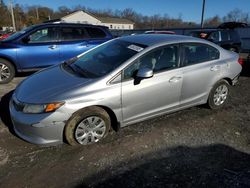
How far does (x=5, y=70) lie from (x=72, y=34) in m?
2.20

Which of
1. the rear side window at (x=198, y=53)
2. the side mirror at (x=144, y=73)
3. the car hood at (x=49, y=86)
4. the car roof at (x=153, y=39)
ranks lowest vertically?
the car hood at (x=49, y=86)

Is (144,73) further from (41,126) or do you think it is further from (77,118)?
(41,126)

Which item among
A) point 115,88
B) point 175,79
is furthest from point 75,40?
point 115,88

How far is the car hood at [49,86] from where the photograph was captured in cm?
344

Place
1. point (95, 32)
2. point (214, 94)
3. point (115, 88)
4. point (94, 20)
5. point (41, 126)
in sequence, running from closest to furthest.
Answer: point (41, 126)
point (115, 88)
point (214, 94)
point (95, 32)
point (94, 20)

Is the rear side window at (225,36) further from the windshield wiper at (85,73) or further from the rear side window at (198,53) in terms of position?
the windshield wiper at (85,73)

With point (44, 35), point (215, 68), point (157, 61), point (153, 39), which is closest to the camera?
point (157, 61)

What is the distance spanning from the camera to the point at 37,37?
7234 mm

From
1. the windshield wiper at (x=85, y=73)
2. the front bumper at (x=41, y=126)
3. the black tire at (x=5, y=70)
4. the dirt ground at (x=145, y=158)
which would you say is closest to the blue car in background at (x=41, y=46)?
the black tire at (x=5, y=70)

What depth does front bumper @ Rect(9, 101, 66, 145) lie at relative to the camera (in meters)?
3.35

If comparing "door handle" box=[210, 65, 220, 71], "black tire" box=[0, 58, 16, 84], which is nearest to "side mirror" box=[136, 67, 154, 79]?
"door handle" box=[210, 65, 220, 71]

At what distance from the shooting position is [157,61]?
412 cm

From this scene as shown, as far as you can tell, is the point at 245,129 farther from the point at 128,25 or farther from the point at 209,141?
the point at 128,25

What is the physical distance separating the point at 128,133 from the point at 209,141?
4.23ft
